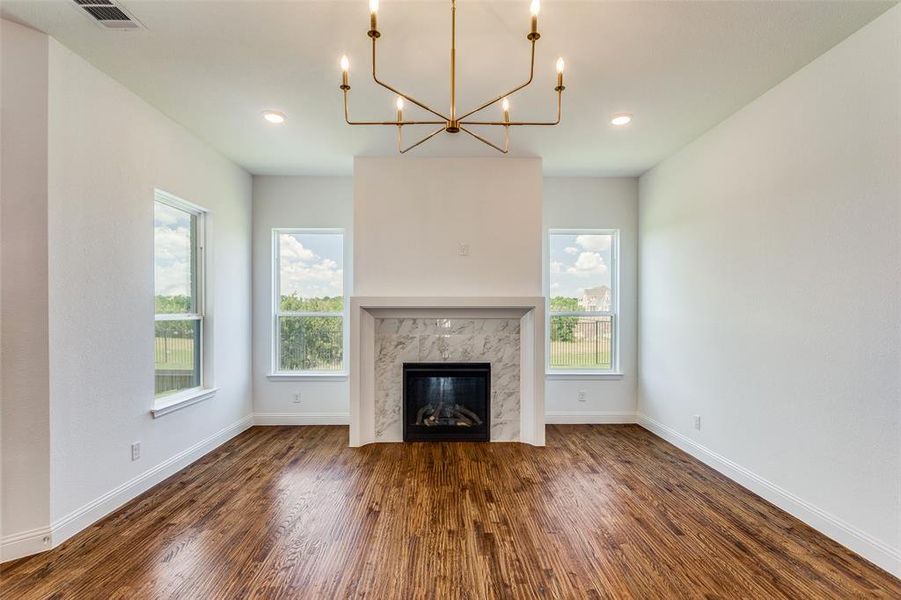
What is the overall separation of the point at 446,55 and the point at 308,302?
10.0ft

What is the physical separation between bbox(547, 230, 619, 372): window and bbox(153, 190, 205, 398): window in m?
3.54

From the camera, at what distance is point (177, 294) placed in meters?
3.39

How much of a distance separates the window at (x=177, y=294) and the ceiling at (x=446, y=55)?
0.78 m

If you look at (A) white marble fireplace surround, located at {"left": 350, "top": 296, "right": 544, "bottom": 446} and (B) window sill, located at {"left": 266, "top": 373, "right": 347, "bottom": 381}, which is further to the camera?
(B) window sill, located at {"left": 266, "top": 373, "right": 347, "bottom": 381}

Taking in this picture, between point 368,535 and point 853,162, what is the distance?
3.36m

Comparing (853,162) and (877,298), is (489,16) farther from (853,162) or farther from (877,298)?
(877,298)

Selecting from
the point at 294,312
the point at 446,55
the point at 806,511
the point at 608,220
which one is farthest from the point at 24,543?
the point at 608,220

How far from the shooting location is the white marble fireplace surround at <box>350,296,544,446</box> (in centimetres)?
381

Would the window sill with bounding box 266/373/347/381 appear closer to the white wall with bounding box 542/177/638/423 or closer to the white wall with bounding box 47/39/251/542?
the white wall with bounding box 47/39/251/542

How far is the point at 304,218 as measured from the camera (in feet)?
14.7

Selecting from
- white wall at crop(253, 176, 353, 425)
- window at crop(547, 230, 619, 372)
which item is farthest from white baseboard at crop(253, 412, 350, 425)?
window at crop(547, 230, 619, 372)

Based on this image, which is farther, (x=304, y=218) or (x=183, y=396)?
(x=304, y=218)

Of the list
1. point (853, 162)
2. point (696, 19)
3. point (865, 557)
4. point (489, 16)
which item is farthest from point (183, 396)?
point (853, 162)

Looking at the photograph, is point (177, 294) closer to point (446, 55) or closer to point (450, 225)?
point (450, 225)
